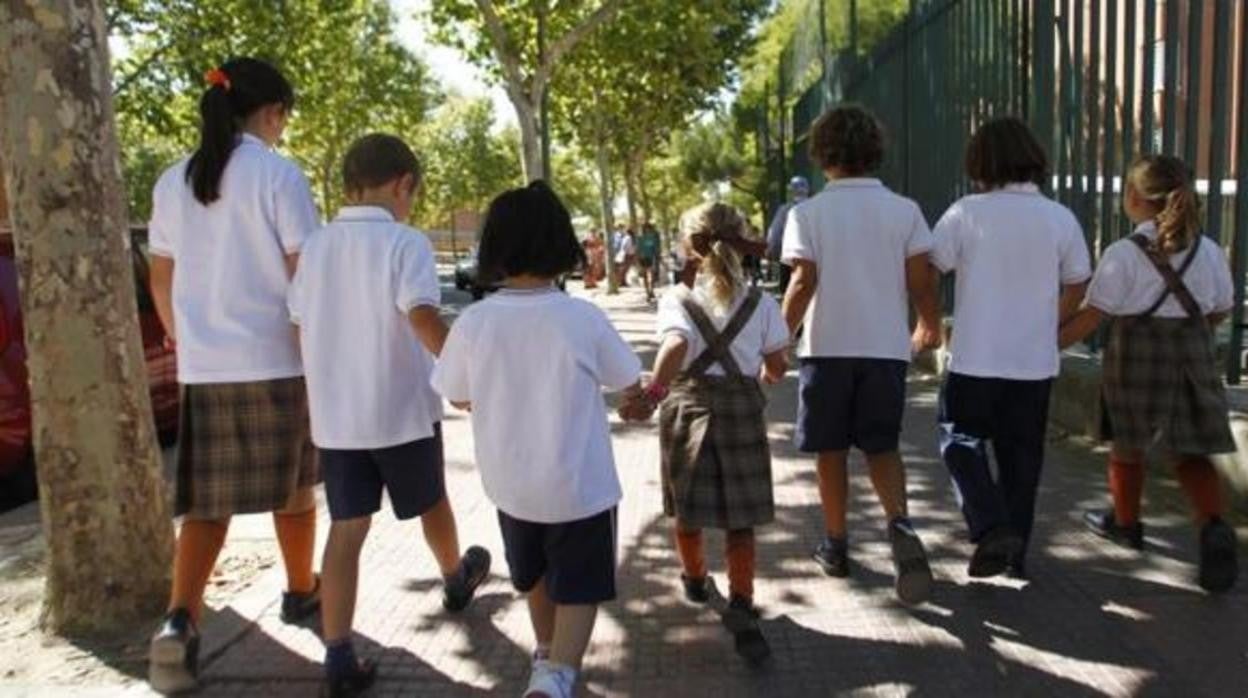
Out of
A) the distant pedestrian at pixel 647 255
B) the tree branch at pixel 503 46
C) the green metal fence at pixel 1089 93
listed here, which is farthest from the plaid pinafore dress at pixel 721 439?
the distant pedestrian at pixel 647 255

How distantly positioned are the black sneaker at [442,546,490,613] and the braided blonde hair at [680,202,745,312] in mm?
1404

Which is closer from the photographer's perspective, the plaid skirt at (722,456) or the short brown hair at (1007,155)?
the plaid skirt at (722,456)

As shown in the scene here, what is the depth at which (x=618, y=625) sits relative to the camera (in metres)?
4.25

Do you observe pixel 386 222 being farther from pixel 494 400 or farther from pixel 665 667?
pixel 665 667

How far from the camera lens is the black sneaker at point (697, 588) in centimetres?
440

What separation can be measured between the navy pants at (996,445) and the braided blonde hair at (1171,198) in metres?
0.72

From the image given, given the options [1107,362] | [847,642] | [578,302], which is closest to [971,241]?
[1107,362]

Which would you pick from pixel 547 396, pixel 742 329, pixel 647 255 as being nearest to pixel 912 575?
pixel 742 329

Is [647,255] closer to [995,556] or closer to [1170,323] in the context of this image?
[1170,323]

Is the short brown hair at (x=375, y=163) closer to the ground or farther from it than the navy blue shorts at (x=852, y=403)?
farther from it

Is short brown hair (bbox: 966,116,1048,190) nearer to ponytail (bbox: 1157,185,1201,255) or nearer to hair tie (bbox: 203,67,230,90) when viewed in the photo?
ponytail (bbox: 1157,185,1201,255)

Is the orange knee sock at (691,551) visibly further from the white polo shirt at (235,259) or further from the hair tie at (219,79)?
the hair tie at (219,79)

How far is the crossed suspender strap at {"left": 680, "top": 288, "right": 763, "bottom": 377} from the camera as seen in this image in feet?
12.7

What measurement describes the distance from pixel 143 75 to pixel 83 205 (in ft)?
57.2
